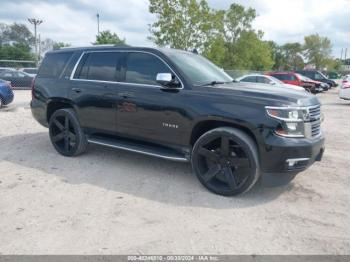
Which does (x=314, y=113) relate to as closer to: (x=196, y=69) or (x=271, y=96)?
(x=271, y=96)

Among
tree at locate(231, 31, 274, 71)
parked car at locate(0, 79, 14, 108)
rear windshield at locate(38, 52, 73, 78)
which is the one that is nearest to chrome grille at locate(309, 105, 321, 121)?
rear windshield at locate(38, 52, 73, 78)

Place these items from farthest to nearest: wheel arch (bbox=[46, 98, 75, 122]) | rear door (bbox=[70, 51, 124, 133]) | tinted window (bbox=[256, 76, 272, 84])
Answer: tinted window (bbox=[256, 76, 272, 84]) → wheel arch (bbox=[46, 98, 75, 122]) → rear door (bbox=[70, 51, 124, 133])

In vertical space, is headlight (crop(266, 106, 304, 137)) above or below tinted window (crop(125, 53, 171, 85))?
below

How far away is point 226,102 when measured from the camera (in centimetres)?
432

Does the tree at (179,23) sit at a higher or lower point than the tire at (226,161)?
higher

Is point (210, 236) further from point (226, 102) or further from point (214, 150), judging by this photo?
point (226, 102)

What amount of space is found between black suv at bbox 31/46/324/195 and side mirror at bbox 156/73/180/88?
14 mm

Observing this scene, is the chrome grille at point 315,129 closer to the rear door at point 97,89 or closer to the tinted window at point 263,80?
the rear door at point 97,89

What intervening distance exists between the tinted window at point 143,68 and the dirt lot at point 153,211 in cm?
145

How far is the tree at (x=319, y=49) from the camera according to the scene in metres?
71.0

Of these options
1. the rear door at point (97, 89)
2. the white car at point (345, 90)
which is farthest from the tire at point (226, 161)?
the white car at point (345, 90)

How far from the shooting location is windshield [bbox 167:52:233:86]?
487cm

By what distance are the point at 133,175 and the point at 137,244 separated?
79.1 inches

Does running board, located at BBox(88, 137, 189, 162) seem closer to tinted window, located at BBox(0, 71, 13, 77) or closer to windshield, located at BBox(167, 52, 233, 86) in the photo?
windshield, located at BBox(167, 52, 233, 86)
